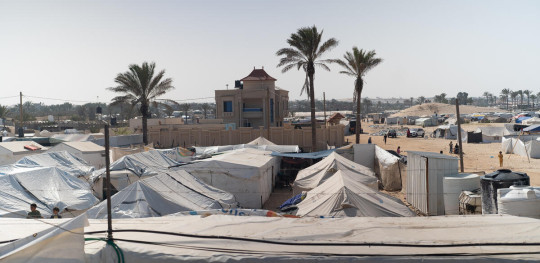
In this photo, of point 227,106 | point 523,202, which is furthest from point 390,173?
point 227,106

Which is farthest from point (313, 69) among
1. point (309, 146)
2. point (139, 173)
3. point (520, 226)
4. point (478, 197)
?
point (520, 226)

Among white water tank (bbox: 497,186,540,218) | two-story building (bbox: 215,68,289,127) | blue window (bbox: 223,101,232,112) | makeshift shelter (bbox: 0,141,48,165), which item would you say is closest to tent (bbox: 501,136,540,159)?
two-story building (bbox: 215,68,289,127)

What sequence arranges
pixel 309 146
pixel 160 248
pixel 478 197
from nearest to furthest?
pixel 160 248, pixel 478 197, pixel 309 146

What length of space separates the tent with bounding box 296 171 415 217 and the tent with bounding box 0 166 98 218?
7.08 metres

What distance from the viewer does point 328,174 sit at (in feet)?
55.2

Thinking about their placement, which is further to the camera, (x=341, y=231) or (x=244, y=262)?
(x=341, y=231)

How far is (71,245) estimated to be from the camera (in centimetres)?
557

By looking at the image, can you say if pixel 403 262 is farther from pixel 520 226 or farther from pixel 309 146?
pixel 309 146

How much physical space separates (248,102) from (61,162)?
2700cm

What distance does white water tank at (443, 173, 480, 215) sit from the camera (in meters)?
12.9

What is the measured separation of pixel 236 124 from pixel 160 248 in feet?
124

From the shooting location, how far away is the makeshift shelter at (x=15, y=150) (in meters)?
21.0

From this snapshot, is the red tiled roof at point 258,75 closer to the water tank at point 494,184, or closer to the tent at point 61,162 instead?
the tent at point 61,162

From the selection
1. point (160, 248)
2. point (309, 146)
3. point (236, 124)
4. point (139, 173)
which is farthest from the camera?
point (236, 124)
